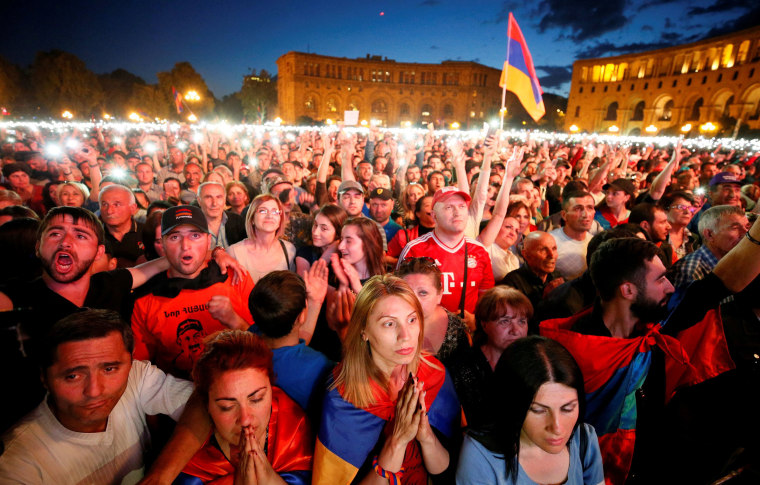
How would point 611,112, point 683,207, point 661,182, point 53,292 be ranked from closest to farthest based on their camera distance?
point 53,292 → point 683,207 → point 661,182 → point 611,112

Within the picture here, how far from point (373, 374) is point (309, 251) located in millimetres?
2460

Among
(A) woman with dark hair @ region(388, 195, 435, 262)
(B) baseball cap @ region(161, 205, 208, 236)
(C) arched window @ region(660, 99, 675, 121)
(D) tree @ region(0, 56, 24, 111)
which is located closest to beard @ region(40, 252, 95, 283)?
(B) baseball cap @ region(161, 205, 208, 236)

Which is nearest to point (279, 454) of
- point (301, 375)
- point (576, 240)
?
point (301, 375)

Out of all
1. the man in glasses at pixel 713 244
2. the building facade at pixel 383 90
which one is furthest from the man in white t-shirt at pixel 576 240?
the building facade at pixel 383 90

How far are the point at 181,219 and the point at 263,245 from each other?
112cm

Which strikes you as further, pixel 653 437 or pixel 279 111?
pixel 279 111

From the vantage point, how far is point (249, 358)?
6.30 feet

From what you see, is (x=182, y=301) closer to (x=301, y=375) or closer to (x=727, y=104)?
(x=301, y=375)

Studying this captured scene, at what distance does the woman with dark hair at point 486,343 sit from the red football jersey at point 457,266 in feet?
2.60

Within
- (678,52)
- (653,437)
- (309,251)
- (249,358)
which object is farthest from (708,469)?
(678,52)

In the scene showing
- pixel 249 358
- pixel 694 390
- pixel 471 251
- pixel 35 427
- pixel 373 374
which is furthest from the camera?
pixel 471 251

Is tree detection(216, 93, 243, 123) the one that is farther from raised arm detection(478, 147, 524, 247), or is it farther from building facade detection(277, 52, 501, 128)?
raised arm detection(478, 147, 524, 247)

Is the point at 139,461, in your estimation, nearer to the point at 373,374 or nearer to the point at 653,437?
the point at 373,374

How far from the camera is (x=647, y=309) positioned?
234cm
